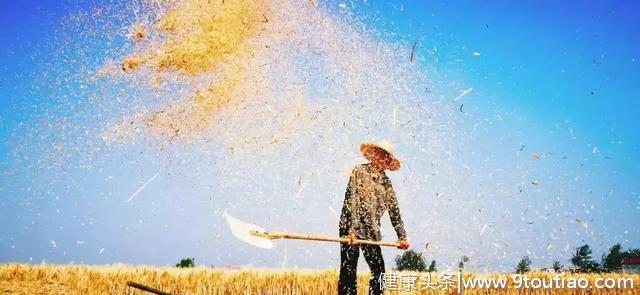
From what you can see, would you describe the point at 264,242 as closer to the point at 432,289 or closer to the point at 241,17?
the point at 241,17

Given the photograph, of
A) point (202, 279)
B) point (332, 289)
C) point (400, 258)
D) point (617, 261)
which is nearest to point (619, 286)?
point (332, 289)

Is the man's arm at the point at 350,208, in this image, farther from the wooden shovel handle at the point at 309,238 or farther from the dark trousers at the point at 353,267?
the wooden shovel handle at the point at 309,238

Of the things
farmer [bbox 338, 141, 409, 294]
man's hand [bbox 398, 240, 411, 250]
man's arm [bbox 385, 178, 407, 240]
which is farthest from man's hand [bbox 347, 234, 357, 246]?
man's arm [bbox 385, 178, 407, 240]

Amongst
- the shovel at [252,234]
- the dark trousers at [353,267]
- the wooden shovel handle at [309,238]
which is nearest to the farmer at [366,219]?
the dark trousers at [353,267]

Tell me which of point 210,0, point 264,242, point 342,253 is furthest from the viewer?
point 210,0

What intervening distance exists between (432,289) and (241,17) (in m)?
5.39

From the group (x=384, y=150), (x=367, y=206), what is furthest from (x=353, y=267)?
(x=384, y=150)

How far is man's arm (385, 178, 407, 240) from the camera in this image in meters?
6.07

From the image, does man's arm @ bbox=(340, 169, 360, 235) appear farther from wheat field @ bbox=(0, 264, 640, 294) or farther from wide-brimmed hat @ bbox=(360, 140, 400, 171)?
wheat field @ bbox=(0, 264, 640, 294)

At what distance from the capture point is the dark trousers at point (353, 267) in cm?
565

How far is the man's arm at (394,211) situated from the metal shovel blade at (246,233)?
6.80 feet

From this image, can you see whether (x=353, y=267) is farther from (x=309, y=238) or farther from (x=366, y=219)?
(x=309, y=238)

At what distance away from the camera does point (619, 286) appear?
34.0 feet

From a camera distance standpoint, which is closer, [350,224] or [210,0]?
[350,224]
